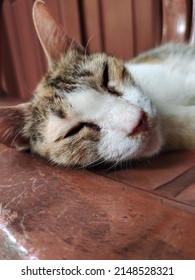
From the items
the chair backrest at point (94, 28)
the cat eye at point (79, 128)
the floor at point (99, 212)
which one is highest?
the chair backrest at point (94, 28)

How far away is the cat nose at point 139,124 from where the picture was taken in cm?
75

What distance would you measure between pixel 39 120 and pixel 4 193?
278 mm

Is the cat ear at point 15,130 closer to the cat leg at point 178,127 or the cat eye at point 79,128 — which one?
the cat eye at point 79,128

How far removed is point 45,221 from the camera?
1.91ft

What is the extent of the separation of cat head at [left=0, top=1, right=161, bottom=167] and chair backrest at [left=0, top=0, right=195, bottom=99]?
46cm

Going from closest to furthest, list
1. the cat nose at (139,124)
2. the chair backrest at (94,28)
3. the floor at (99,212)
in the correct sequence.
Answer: the floor at (99,212) < the cat nose at (139,124) < the chair backrest at (94,28)

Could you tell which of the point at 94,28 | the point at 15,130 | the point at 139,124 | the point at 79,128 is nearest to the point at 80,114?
the point at 79,128

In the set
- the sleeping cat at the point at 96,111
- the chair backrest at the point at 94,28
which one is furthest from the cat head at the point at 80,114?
the chair backrest at the point at 94,28

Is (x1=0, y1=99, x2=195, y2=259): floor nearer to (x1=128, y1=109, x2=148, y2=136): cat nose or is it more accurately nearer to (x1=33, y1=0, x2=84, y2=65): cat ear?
(x1=128, y1=109, x2=148, y2=136): cat nose

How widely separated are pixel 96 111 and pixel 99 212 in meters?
0.28

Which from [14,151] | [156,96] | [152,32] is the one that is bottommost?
[14,151]

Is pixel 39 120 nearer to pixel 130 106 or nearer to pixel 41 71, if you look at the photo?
pixel 130 106

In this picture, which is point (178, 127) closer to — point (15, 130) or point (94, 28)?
point (15, 130)
